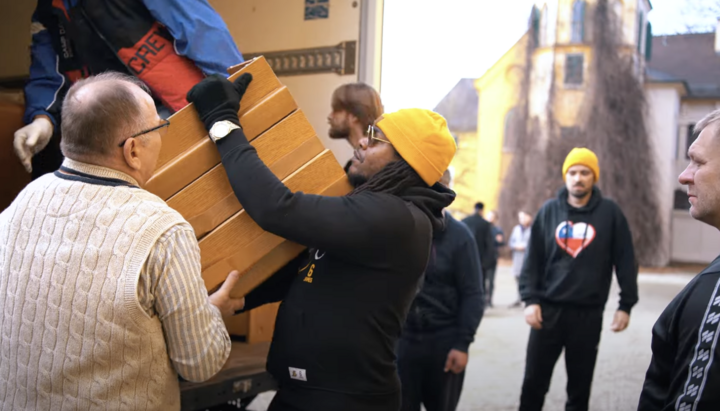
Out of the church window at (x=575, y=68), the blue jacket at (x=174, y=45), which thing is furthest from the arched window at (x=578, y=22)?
the blue jacket at (x=174, y=45)

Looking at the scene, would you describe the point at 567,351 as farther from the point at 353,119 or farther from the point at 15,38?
the point at 15,38

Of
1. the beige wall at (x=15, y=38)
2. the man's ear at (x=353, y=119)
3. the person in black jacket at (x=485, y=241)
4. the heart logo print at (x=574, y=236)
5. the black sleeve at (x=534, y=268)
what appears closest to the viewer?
the man's ear at (x=353, y=119)

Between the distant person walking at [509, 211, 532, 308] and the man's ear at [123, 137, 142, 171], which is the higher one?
the man's ear at [123, 137, 142, 171]

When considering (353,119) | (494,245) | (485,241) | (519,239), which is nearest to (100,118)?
(353,119)

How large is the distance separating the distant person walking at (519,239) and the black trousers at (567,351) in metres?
2.47

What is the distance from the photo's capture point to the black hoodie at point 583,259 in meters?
4.40

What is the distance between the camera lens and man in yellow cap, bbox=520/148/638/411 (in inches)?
172

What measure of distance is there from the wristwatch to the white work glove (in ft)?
3.15

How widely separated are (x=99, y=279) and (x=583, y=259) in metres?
3.68

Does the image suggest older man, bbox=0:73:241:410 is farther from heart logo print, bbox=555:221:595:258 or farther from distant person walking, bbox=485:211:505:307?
distant person walking, bbox=485:211:505:307

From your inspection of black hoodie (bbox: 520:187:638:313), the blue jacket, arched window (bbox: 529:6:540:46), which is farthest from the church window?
the blue jacket

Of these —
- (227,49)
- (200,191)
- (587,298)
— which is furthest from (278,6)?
(587,298)

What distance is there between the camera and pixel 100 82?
1.57 metres

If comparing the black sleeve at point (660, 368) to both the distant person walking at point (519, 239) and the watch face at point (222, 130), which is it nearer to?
the watch face at point (222, 130)
